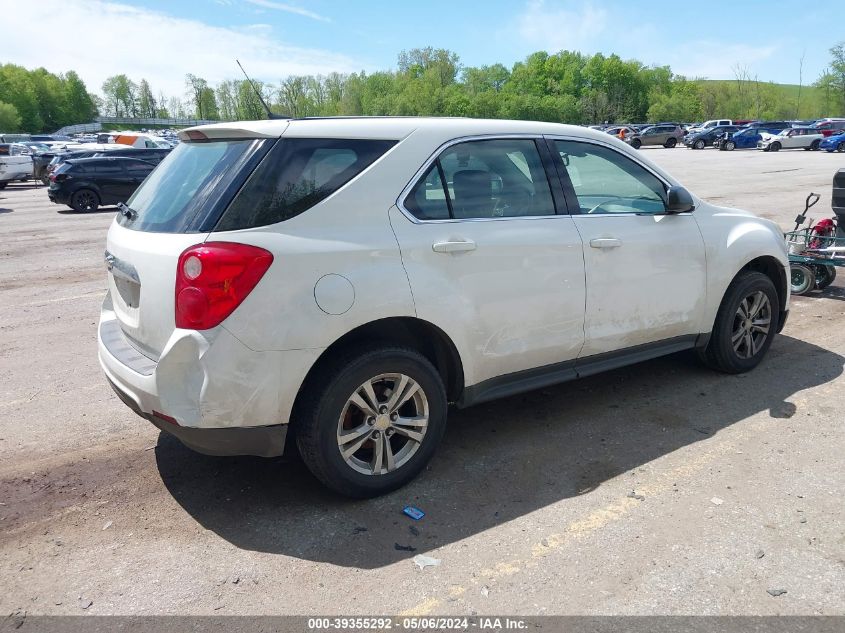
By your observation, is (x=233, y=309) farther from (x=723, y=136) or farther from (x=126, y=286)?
(x=723, y=136)

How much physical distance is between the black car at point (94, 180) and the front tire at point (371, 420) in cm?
1654

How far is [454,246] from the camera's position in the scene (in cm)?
344

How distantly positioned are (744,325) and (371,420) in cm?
313

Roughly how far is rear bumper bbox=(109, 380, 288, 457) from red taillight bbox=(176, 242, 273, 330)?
0.48 m

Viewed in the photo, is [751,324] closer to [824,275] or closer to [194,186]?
[824,275]

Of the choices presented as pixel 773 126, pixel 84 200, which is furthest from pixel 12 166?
pixel 773 126

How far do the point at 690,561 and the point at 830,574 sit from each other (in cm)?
55

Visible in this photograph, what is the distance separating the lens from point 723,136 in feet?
164

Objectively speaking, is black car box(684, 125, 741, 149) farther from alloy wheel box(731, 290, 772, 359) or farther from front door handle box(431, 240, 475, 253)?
front door handle box(431, 240, 475, 253)

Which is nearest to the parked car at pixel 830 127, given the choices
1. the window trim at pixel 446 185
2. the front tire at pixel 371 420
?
the window trim at pixel 446 185

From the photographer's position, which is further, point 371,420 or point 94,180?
point 94,180

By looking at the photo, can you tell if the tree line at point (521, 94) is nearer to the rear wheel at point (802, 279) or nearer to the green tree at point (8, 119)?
the green tree at point (8, 119)

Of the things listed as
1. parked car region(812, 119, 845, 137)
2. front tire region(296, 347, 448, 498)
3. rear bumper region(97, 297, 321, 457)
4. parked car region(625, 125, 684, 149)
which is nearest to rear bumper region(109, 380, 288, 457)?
rear bumper region(97, 297, 321, 457)

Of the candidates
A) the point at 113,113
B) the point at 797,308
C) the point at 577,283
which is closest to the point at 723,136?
the point at 797,308
